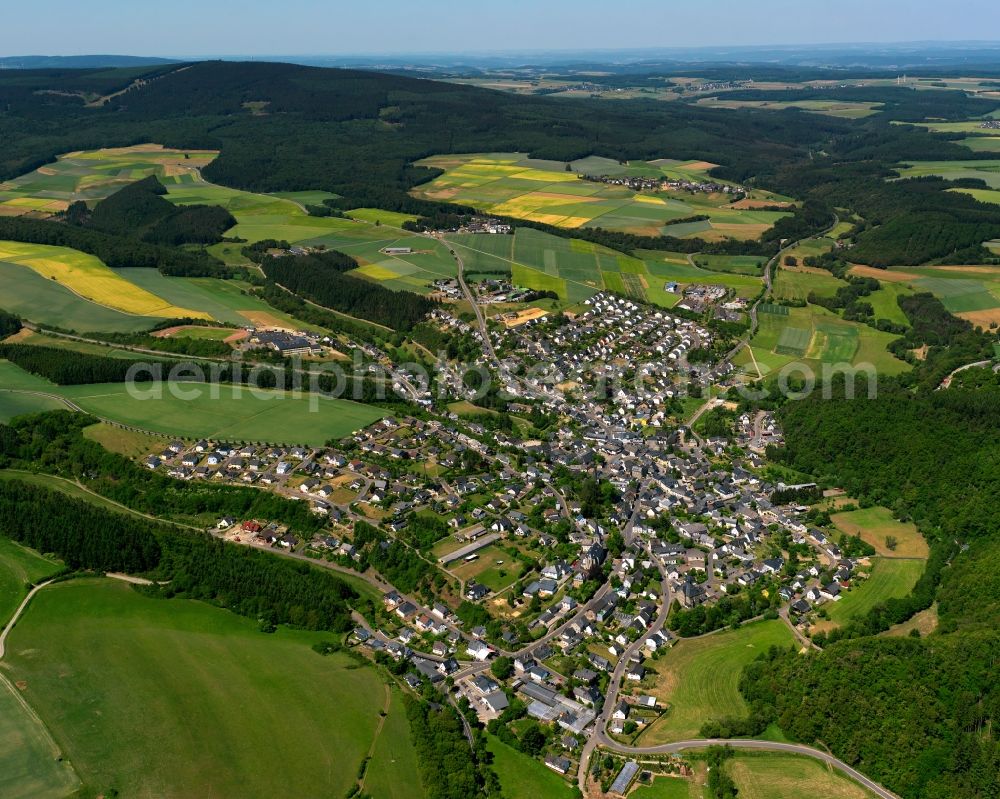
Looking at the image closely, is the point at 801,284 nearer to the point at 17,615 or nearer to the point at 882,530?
the point at 882,530

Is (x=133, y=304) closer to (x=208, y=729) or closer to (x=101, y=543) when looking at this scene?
(x=101, y=543)

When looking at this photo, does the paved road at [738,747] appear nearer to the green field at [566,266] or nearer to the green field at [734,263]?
the green field at [566,266]

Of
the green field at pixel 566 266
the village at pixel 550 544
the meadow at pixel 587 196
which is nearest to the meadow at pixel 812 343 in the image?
the green field at pixel 566 266

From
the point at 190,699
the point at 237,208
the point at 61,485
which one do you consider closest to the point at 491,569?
the point at 190,699

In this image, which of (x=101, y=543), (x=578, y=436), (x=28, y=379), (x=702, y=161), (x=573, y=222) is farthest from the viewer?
(x=702, y=161)

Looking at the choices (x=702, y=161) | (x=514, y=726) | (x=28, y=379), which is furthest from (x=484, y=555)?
(x=702, y=161)

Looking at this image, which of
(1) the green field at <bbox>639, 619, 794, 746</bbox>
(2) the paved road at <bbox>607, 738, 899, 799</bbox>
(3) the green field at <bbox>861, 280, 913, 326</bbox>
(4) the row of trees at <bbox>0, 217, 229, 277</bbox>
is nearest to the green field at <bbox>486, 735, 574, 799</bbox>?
(2) the paved road at <bbox>607, 738, 899, 799</bbox>

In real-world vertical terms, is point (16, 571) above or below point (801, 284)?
below
